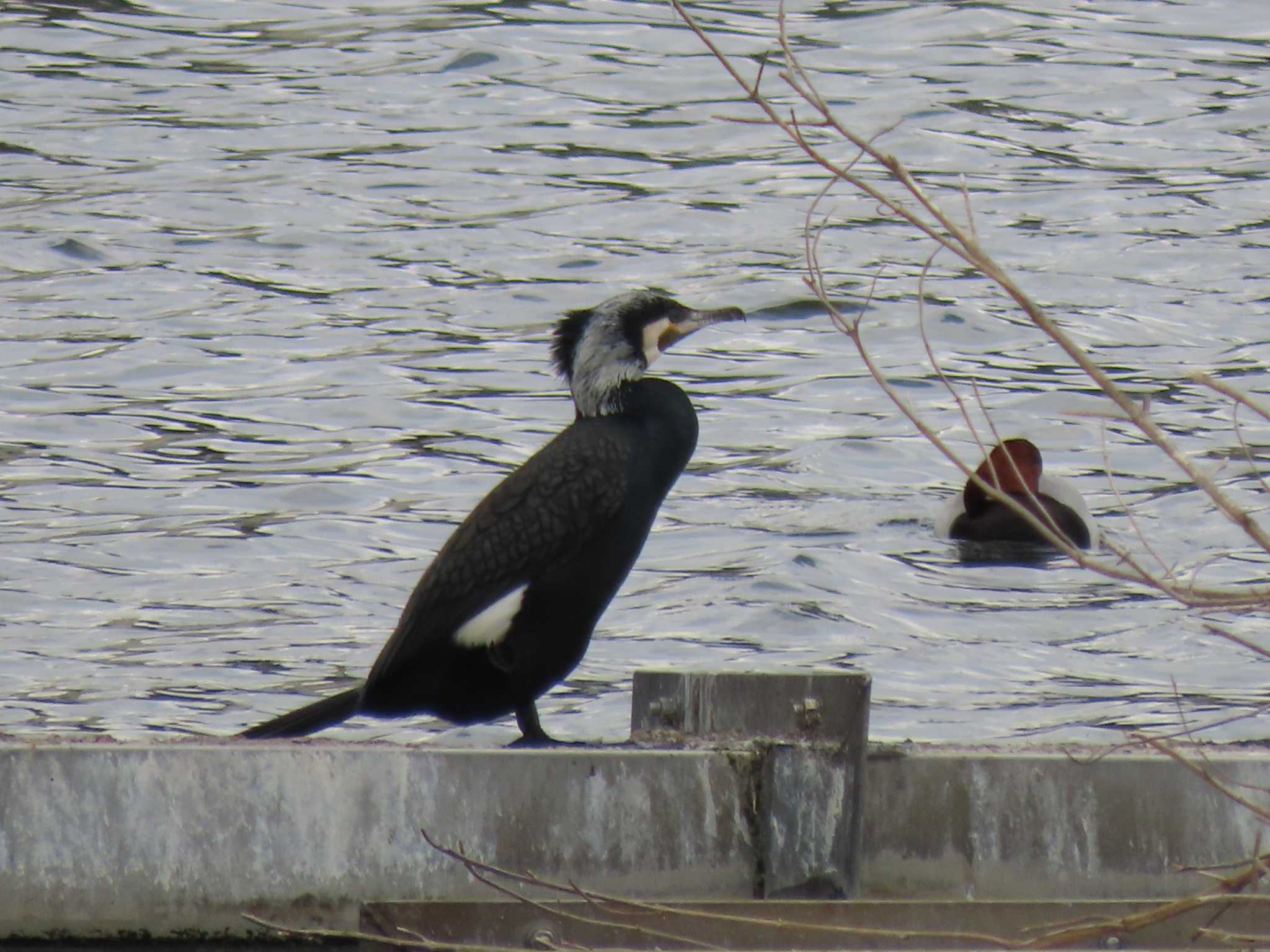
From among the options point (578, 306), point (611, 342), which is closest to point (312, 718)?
point (611, 342)

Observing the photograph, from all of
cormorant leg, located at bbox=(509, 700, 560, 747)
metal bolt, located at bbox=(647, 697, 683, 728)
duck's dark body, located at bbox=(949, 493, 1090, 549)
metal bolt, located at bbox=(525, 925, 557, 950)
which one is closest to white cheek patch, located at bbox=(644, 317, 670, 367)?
cormorant leg, located at bbox=(509, 700, 560, 747)

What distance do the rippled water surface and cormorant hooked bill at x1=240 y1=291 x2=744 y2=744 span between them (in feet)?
4.58

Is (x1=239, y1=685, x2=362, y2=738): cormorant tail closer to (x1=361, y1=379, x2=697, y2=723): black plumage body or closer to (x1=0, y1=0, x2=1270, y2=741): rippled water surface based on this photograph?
(x1=361, y1=379, x2=697, y2=723): black plumage body

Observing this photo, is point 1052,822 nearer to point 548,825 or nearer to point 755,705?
point 755,705

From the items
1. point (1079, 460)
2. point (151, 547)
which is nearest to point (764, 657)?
point (151, 547)

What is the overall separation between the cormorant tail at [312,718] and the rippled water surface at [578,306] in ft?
6.16

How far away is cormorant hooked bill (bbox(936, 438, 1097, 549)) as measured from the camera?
29.0ft

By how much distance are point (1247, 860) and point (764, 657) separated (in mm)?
5605

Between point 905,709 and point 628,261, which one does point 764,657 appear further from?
point 628,261

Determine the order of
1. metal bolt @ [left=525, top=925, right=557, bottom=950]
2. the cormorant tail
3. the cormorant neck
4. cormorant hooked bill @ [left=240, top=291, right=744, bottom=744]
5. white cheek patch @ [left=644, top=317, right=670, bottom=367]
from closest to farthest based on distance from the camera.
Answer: metal bolt @ [left=525, top=925, right=557, bottom=950], the cormorant tail, cormorant hooked bill @ [left=240, top=291, right=744, bottom=744], the cormorant neck, white cheek patch @ [left=644, top=317, right=670, bottom=367]

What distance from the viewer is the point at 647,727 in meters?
4.48

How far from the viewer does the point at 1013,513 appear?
28.5 feet

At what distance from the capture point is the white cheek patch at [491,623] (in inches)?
193

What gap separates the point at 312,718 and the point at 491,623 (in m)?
0.44
